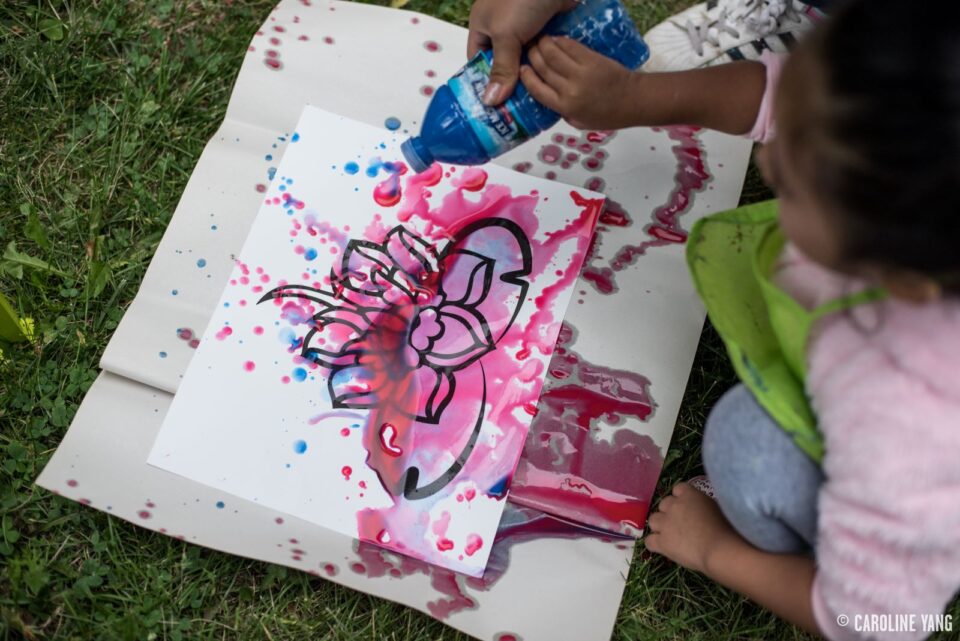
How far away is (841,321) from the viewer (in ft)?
2.20

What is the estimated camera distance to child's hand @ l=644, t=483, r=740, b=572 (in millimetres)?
859

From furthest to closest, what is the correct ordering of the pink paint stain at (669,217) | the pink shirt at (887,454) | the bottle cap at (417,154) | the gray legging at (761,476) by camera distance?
the pink paint stain at (669,217)
the bottle cap at (417,154)
the gray legging at (761,476)
the pink shirt at (887,454)

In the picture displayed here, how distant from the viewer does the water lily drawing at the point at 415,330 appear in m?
0.93

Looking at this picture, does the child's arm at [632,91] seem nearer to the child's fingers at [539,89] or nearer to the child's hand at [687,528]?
the child's fingers at [539,89]

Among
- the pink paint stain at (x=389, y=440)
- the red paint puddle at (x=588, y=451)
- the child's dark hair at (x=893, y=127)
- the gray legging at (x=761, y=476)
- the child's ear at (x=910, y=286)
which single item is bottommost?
the pink paint stain at (x=389, y=440)

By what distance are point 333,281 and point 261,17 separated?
435mm

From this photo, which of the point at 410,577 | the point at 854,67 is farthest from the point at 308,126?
the point at 854,67

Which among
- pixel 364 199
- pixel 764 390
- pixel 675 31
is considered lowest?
pixel 364 199

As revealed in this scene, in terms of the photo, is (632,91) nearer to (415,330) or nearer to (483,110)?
(483,110)

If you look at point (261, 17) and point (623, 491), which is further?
point (261, 17)

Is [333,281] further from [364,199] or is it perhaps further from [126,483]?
[126,483]

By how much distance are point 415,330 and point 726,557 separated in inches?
16.5

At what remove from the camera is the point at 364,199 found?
3.36 ft

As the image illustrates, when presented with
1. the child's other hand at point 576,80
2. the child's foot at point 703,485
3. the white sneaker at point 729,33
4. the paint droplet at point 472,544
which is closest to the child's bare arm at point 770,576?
the child's foot at point 703,485
